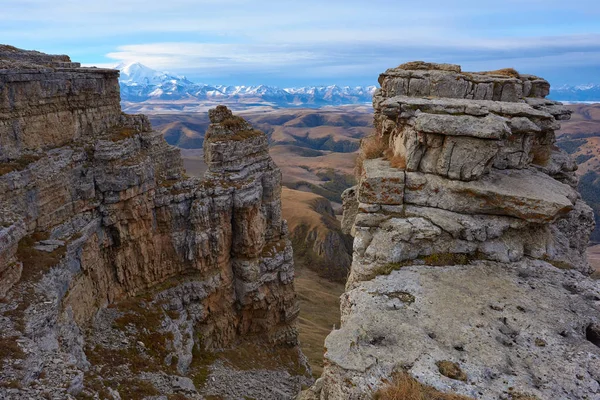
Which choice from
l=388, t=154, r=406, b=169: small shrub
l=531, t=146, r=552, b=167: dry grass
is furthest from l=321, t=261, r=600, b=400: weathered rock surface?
l=531, t=146, r=552, b=167: dry grass

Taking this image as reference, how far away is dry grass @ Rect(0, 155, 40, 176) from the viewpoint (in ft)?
78.9

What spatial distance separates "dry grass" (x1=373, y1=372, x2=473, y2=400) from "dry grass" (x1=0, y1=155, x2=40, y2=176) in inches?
984

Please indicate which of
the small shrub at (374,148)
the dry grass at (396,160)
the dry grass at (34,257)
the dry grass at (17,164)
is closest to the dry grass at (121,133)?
the dry grass at (17,164)

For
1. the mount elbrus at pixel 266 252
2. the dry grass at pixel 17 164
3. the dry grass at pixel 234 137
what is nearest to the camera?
the mount elbrus at pixel 266 252

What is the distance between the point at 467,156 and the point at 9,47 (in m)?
38.1

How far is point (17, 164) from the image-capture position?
24.9m

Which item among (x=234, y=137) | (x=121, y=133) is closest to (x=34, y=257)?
(x=121, y=133)

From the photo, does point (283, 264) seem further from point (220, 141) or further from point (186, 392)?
point (186, 392)

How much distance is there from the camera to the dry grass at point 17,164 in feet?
78.9

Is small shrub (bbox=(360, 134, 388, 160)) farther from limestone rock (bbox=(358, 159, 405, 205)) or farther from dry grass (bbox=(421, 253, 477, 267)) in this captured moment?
dry grass (bbox=(421, 253, 477, 267))

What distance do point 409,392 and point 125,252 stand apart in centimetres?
2992

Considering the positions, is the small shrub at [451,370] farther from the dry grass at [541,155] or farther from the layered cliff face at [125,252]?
the dry grass at [541,155]

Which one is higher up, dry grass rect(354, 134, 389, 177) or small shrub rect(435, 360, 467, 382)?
dry grass rect(354, 134, 389, 177)

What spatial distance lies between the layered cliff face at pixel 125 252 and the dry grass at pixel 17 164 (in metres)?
0.11
